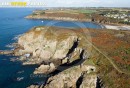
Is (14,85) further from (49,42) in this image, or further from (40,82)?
(49,42)

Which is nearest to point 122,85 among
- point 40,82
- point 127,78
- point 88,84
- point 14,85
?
point 127,78

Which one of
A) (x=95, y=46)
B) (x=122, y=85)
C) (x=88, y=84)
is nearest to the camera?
(x=122, y=85)

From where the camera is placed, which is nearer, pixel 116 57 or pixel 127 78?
pixel 127 78

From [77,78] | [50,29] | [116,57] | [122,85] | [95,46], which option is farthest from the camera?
[50,29]

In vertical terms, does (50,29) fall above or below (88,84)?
above

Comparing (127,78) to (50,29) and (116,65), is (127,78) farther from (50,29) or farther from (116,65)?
(50,29)

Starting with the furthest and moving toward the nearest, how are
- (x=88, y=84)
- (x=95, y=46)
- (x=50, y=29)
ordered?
(x=50, y=29)
(x=95, y=46)
(x=88, y=84)

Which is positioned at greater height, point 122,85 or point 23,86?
point 122,85

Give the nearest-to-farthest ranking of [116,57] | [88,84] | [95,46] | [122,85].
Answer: [122,85]
[88,84]
[116,57]
[95,46]

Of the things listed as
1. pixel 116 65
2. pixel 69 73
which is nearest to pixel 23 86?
pixel 69 73
